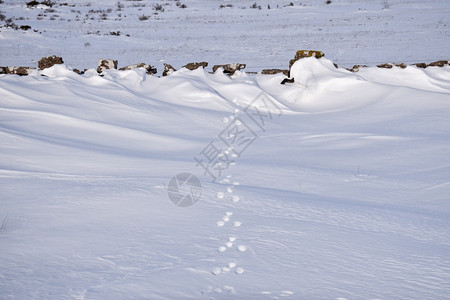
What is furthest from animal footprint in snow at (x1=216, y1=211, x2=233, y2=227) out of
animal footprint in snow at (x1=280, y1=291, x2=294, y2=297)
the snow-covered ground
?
the snow-covered ground

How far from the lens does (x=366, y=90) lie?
6.83 m

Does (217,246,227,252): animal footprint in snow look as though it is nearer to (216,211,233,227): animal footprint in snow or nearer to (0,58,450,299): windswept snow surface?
(0,58,450,299): windswept snow surface

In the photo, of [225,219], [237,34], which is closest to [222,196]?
[225,219]

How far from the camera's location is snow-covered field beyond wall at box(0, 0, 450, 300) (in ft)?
7.64

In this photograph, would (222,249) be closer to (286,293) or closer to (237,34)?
(286,293)

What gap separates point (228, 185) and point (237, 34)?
12.8 metres

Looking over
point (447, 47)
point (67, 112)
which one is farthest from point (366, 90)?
point (447, 47)

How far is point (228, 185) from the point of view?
3.75 metres

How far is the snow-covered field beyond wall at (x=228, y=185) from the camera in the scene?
7.64 feet

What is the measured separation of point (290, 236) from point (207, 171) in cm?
140

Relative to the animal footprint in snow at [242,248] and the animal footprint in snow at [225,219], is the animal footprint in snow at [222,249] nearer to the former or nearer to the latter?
the animal footprint in snow at [242,248]

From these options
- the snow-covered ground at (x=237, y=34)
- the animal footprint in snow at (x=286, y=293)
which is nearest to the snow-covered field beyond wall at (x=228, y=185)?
the animal footprint in snow at (x=286, y=293)

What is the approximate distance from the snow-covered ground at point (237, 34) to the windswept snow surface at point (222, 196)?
15.8 ft

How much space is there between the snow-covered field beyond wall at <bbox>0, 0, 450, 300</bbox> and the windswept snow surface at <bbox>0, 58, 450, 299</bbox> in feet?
0.04
